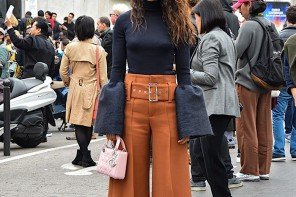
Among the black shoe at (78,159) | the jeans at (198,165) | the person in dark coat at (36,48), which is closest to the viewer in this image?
the jeans at (198,165)

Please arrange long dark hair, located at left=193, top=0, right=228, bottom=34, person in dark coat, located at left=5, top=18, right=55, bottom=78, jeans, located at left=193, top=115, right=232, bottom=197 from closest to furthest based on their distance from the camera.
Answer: jeans, located at left=193, top=115, right=232, bottom=197
long dark hair, located at left=193, top=0, right=228, bottom=34
person in dark coat, located at left=5, top=18, right=55, bottom=78

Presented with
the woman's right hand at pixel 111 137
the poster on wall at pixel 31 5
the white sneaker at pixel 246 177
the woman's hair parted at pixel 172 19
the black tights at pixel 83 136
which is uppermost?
the woman's hair parted at pixel 172 19

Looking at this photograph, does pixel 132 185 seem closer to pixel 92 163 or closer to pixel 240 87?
pixel 240 87

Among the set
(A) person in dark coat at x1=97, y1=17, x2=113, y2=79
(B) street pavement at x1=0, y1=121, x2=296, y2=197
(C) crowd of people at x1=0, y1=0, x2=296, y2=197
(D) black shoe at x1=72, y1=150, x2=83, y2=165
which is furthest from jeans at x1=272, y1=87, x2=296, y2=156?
(A) person in dark coat at x1=97, y1=17, x2=113, y2=79

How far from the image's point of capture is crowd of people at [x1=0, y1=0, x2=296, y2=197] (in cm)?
625

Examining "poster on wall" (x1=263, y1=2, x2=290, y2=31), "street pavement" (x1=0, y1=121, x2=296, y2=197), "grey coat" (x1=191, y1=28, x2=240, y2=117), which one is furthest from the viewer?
"poster on wall" (x1=263, y1=2, x2=290, y2=31)

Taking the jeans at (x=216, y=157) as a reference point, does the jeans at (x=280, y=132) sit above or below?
below

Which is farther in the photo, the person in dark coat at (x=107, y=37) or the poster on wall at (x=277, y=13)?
the poster on wall at (x=277, y=13)

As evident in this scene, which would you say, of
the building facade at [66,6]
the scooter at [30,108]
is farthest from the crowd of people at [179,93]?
Answer: the building facade at [66,6]

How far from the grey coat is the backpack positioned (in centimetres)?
135

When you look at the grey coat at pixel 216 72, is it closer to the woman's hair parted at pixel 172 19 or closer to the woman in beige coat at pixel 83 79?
the woman's hair parted at pixel 172 19

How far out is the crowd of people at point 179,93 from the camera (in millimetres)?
6250

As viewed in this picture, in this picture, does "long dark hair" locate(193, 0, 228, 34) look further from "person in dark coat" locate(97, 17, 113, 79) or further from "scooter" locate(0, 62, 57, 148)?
"person in dark coat" locate(97, 17, 113, 79)

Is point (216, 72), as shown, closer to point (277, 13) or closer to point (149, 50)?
point (149, 50)
